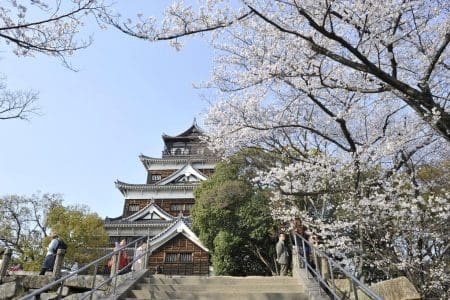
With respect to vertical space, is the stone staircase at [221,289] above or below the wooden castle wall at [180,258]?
below

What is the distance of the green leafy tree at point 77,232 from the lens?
845 inches

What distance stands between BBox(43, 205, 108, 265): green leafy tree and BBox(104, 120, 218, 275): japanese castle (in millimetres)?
2989

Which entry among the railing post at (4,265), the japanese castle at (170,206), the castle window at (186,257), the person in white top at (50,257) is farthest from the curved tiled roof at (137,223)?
the railing post at (4,265)

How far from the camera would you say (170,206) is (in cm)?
2956

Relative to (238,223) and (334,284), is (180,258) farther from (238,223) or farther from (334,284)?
(334,284)

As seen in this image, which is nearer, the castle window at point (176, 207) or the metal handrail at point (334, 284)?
the metal handrail at point (334, 284)

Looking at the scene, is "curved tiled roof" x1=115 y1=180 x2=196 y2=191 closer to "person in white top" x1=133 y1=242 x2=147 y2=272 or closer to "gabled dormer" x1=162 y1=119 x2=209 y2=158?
"gabled dormer" x1=162 y1=119 x2=209 y2=158

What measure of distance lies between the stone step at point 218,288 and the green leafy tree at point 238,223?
8.23m

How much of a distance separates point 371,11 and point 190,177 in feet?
84.1

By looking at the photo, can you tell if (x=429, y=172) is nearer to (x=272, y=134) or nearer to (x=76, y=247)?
(x=272, y=134)

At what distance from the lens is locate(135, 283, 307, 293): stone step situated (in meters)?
6.98

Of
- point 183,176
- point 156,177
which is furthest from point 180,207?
point 156,177

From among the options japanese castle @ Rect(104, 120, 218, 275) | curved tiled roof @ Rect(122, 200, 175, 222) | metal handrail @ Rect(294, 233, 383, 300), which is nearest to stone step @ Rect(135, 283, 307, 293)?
metal handrail @ Rect(294, 233, 383, 300)

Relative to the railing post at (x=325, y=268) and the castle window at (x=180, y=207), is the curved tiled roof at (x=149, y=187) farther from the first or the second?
the railing post at (x=325, y=268)
